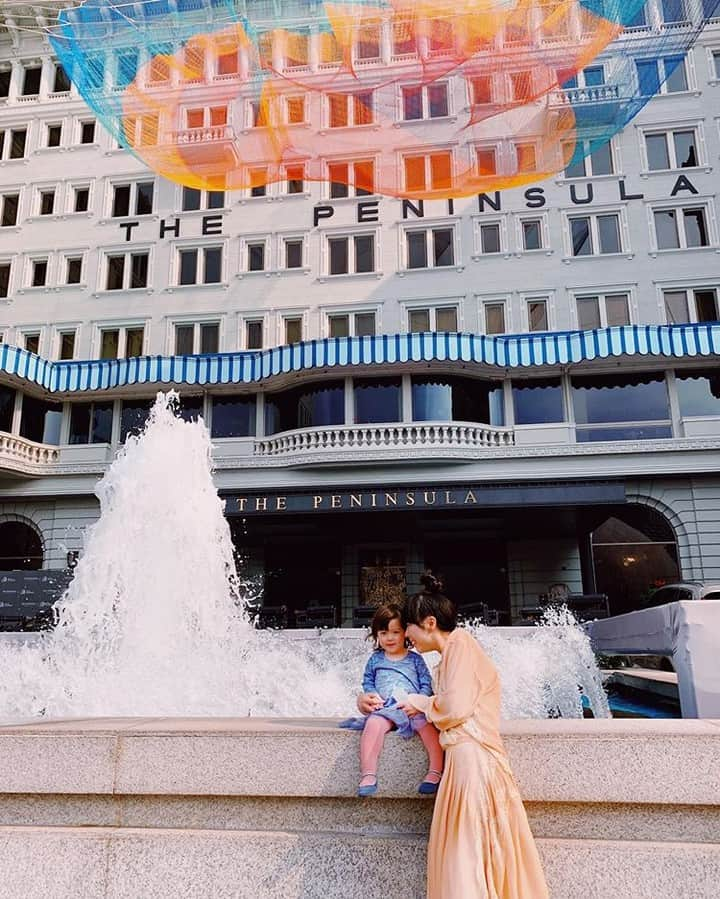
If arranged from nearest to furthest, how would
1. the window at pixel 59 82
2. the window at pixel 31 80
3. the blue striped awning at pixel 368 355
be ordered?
the blue striped awning at pixel 368 355 < the window at pixel 59 82 < the window at pixel 31 80

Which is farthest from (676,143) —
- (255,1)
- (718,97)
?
(255,1)

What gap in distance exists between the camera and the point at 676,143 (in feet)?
88.5

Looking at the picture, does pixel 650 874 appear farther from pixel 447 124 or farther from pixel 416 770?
pixel 447 124

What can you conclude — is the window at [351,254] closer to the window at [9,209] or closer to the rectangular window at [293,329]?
the rectangular window at [293,329]

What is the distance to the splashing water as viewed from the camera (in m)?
8.29

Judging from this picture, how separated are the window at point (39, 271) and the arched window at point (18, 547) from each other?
9.85m

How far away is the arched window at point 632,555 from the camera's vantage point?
23188 mm

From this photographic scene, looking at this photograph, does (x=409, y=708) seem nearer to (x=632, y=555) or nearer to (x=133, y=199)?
(x=632, y=555)

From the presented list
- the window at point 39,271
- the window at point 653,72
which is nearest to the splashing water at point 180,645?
the window at point 653,72

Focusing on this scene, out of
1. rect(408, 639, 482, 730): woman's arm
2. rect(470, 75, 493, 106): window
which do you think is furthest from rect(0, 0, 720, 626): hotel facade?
rect(408, 639, 482, 730): woman's arm

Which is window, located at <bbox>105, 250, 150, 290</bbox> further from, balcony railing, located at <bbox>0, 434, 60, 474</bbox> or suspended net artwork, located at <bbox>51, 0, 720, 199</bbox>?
suspended net artwork, located at <bbox>51, 0, 720, 199</bbox>

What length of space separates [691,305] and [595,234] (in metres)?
4.29

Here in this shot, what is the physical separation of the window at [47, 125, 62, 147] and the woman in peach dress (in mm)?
32863

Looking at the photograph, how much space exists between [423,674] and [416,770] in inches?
24.7
